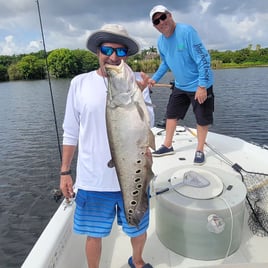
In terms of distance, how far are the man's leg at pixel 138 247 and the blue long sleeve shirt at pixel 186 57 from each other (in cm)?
211

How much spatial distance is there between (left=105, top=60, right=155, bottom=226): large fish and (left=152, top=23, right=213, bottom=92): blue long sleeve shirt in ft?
6.99

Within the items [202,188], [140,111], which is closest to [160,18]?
[202,188]

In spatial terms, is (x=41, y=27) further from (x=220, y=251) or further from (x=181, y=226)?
(x=220, y=251)

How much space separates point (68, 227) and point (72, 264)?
34 cm

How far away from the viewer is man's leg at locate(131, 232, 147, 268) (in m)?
2.37

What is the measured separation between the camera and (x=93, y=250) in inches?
89.2

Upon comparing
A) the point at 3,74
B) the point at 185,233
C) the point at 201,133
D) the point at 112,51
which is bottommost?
the point at 3,74

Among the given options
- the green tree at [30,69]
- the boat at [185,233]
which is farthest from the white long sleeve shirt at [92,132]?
the green tree at [30,69]

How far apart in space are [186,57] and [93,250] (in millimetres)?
2656

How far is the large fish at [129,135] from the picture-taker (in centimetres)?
159

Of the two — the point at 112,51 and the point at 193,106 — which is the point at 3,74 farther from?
the point at 112,51

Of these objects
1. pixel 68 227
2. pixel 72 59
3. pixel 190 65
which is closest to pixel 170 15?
pixel 190 65

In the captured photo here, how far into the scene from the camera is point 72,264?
8.82 ft

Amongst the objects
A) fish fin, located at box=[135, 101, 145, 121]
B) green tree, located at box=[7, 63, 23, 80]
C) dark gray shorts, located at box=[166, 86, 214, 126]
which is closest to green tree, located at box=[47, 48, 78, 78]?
green tree, located at box=[7, 63, 23, 80]
